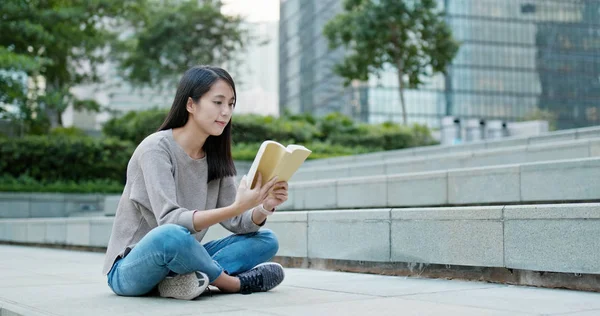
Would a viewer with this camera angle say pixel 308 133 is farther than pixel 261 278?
Yes

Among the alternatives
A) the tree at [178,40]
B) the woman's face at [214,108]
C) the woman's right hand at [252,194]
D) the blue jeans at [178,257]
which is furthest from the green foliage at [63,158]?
the tree at [178,40]

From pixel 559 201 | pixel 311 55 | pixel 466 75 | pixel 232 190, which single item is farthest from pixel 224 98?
pixel 311 55

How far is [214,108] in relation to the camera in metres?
3.90

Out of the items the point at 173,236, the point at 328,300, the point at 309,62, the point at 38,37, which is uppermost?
the point at 309,62

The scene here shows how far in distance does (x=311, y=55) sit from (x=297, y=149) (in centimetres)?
8851

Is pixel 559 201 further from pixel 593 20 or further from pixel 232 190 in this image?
pixel 593 20

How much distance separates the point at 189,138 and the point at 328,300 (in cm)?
119

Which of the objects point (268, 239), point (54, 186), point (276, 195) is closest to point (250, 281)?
point (268, 239)

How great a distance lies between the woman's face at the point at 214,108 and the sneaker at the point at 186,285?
2.61 feet

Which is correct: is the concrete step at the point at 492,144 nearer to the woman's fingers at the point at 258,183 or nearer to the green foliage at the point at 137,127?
the green foliage at the point at 137,127

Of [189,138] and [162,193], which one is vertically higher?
[189,138]

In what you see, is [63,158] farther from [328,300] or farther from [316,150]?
[328,300]

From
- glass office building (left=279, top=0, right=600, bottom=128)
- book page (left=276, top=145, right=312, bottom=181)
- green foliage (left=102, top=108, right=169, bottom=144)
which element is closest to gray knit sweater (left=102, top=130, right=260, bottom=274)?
book page (left=276, top=145, right=312, bottom=181)

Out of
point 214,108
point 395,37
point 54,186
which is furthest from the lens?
point 395,37
